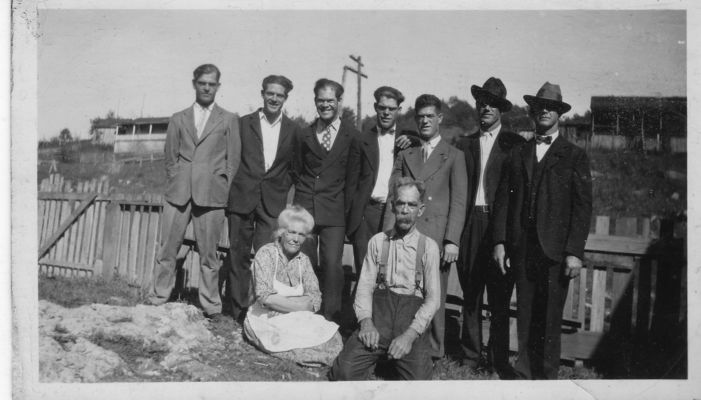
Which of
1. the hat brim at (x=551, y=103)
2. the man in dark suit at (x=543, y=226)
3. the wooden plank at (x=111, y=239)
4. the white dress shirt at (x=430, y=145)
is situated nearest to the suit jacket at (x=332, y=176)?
the white dress shirt at (x=430, y=145)

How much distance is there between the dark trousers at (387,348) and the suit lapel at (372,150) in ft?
4.10

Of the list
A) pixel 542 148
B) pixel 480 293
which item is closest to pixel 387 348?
pixel 480 293

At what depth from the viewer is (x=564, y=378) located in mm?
3984

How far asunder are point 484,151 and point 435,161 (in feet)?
1.37

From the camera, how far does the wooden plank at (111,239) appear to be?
6.53 metres

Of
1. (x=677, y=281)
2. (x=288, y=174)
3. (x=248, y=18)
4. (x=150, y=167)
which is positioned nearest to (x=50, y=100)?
(x=248, y=18)

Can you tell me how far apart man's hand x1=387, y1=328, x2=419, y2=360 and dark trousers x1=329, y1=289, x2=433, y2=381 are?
66 mm

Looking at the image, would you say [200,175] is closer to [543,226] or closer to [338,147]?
[338,147]

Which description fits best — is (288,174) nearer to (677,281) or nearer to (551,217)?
(551,217)

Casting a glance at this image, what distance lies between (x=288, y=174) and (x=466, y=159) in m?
1.65

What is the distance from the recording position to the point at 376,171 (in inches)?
176

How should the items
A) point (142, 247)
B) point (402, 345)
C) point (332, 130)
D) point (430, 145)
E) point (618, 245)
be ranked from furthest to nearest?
1. point (142, 247)
2. point (332, 130)
3. point (618, 245)
4. point (430, 145)
5. point (402, 345)

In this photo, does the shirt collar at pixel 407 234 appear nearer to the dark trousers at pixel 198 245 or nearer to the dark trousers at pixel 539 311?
the dark trousers at pixel 539 311

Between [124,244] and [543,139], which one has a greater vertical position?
[543,139]
